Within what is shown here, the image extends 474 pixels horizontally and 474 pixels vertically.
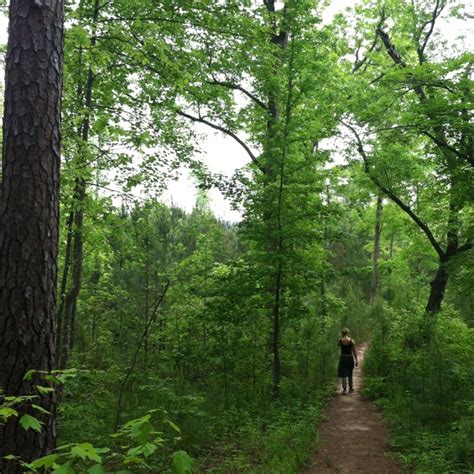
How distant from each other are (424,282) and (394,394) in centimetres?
1188

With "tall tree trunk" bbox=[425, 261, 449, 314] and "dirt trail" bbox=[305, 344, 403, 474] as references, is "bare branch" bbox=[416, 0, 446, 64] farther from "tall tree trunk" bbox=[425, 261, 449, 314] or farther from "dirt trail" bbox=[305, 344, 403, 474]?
"dirt trail" bbox=[305, 344, 403, 474]

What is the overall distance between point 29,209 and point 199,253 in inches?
320

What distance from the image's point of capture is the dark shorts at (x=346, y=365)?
36.6 ft

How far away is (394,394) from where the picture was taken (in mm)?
10031

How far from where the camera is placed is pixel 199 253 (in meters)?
11.4

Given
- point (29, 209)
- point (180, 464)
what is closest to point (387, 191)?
point (29, 209)

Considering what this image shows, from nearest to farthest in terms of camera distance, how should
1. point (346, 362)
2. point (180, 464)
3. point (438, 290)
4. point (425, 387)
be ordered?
point (180, 464), point (425, 387), point (346, 362), point (438, 290)

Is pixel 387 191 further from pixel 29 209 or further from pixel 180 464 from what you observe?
pixel 180 464

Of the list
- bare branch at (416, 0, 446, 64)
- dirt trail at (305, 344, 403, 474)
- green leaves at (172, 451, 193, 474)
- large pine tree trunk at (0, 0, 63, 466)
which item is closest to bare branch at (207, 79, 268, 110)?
bare branch at (416, 0, 446, 64)

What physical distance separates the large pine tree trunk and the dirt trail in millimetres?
4863

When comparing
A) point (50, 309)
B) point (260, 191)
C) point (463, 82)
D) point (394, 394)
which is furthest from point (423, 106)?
point (50, 309)

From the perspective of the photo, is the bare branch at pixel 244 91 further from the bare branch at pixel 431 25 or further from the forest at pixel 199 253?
the bare branch at pixel 431 25

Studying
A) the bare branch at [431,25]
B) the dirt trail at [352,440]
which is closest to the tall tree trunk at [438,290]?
the dirt trail at [352,440]

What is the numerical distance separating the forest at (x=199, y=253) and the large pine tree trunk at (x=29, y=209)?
0.01 m
